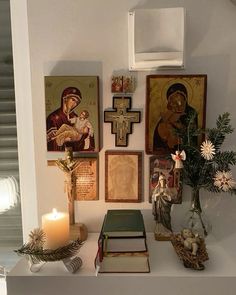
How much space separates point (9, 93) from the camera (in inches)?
50.3

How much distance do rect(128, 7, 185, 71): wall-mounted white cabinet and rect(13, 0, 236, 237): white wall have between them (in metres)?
0.05

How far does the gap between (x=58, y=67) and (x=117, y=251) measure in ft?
2.15

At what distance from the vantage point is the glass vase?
3.33ft

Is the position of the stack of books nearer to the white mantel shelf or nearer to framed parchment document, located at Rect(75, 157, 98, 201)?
the white mantel shelf

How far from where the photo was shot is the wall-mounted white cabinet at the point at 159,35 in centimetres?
100

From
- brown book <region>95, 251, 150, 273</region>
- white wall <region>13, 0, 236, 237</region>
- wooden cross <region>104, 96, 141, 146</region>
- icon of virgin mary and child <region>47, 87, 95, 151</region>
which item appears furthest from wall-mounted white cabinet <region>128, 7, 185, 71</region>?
brown book <region>95, 251, 150, 273</region>

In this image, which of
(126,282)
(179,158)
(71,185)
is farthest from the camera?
(71,185)

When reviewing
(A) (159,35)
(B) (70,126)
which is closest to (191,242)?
(B) (70,126)

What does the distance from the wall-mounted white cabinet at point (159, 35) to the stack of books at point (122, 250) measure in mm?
550

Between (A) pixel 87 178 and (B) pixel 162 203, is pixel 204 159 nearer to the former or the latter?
(B) pixel 162 203

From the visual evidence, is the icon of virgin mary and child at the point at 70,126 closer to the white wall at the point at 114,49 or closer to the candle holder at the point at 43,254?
the white wall at the point at 114,49

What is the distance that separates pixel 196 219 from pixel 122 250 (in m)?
0.31

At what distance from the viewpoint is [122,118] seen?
42.2 inches

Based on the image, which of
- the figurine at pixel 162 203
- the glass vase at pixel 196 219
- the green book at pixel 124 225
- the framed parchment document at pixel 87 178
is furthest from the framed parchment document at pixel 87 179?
the glass vase at pixel 196 219
